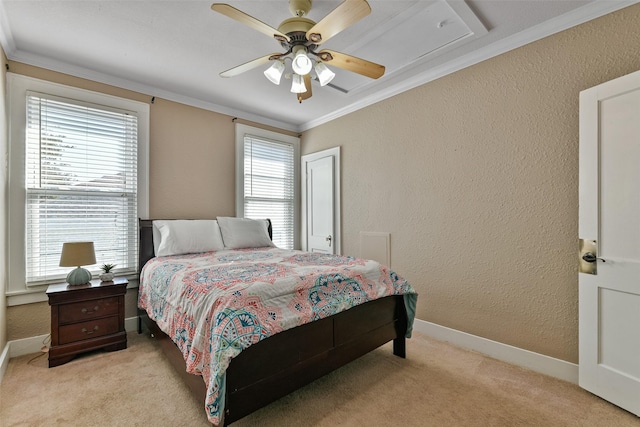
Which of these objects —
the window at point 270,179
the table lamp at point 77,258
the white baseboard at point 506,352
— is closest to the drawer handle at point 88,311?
the table lamp at point 77,258

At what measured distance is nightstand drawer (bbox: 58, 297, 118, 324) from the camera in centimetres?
240

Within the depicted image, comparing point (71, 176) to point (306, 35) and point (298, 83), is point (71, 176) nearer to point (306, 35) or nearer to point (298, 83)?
point (298, 83)

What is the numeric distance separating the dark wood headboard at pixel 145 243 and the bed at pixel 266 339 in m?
0.40

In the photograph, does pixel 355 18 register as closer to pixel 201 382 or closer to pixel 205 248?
pixel 201 382

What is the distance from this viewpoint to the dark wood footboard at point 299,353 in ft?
5.07

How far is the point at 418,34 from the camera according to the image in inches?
92.6

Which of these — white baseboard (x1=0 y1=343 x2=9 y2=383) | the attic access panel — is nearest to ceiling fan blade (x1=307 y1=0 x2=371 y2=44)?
the attic access panel

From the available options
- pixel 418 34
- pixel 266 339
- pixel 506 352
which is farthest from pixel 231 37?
pixel 506 352

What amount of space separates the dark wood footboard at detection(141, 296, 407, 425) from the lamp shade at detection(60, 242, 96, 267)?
0.85 meters

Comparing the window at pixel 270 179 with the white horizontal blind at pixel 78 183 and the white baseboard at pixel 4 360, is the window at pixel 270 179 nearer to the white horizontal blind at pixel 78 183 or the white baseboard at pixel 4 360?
the white horizontal blind at pixel 78 183

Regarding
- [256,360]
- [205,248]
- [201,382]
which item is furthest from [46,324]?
[256,360]

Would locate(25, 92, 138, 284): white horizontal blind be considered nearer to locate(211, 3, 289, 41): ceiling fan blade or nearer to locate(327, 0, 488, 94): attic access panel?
locate(211, 3, 289, 41): ceiling fan blade

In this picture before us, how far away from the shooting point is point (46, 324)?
105 inches

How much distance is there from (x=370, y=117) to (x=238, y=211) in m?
2.14
